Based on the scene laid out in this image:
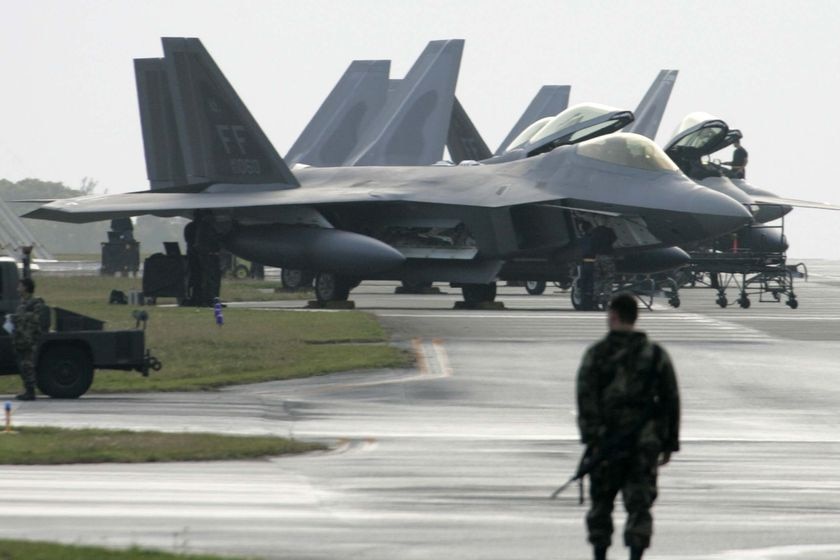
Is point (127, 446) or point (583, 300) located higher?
point (583, 300)

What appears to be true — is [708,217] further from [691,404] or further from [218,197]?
[691,404]

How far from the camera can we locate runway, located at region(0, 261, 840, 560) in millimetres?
10258

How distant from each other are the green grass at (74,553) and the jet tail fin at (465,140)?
176 ft

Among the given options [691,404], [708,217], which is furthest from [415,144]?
[691,404]

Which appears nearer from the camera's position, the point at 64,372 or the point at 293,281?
the point at 64,372

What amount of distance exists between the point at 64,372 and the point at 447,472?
7.67 m

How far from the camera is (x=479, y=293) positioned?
131 ft

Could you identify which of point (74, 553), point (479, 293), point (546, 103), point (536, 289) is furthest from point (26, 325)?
point (546, 103)

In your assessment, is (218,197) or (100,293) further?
(100,293)

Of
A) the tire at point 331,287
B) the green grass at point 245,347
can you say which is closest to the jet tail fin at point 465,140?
the tire at point 331,287

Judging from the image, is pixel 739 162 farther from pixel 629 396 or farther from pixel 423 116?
pixel 629 396

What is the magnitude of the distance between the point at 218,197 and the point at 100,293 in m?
11.5

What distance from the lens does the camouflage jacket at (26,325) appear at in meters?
18.8

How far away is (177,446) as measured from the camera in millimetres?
14711
